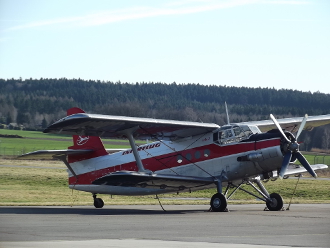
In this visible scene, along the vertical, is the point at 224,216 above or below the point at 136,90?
below

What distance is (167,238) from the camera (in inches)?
555

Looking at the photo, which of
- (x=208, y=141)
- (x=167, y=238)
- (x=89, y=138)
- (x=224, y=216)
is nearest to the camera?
(x=167, y=238)

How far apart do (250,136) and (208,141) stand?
1.84 meters

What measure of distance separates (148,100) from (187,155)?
108m

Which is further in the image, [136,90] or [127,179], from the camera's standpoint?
[136,90]

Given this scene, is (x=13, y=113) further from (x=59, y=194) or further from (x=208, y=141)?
(x=208, y=141)

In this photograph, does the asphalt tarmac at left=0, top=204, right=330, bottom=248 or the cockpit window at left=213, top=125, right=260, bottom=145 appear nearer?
Answer: the asphalt tarmac at left=0, top=204, right=330, bottom=248

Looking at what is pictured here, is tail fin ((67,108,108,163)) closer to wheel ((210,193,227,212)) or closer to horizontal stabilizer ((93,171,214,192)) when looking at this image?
horizontal stabilizer ((93,171,214,192))

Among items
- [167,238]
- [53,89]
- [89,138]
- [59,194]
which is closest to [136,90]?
[53,89]

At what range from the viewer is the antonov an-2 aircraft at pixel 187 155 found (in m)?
22.2

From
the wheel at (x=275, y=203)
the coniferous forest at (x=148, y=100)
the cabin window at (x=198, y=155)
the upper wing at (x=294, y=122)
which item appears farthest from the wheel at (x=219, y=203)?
the coniferous forest at (x=148, y=100)

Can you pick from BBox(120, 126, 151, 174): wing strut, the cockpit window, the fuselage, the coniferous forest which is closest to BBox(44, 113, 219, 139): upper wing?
BBox(120, 126, 151, 174): wing strut

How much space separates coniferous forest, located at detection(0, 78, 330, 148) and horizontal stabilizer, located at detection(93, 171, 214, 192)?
224 ft

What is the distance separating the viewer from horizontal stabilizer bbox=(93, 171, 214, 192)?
22.0 m
